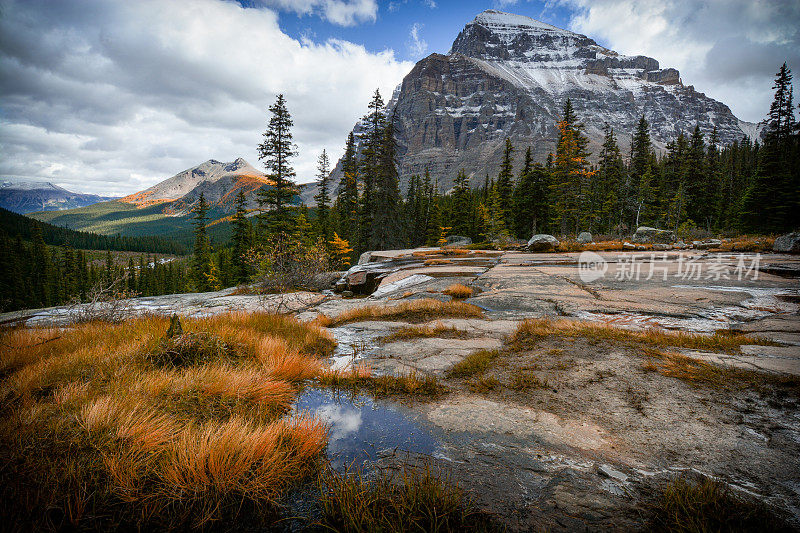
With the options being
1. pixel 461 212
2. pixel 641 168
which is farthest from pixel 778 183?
pixel 461 212

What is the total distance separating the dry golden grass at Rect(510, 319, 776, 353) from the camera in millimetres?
4617

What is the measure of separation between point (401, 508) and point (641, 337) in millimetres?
5299

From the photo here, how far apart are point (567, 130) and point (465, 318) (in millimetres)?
37525

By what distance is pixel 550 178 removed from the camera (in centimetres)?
4319

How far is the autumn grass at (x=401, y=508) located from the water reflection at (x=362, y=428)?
17.6 inches

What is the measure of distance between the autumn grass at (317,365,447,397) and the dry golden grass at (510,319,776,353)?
2.29 metres

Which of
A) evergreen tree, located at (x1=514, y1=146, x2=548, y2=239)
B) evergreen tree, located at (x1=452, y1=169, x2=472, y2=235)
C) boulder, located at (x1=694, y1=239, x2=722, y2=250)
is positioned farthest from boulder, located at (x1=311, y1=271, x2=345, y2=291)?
evergreen tree, located at (x1=452, y1=169, x2=472, y2=235)

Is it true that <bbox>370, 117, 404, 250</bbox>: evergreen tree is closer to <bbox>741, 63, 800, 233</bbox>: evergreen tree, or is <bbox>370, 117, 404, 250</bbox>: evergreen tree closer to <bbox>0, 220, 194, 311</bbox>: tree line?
<bbox>0, 220, 194, 311</bbox>: tree line

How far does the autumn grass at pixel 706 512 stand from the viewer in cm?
166

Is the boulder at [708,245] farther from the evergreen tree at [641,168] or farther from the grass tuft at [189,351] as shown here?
the grass tuft at [189,351]

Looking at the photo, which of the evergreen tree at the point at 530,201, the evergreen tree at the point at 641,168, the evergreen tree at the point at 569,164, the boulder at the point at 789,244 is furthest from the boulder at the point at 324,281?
the evergreen tree at the point at 641,168

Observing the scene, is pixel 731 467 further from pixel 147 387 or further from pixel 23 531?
pixel 147 387

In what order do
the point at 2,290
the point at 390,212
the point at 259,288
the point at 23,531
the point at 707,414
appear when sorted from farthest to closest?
the point at 2,290 → the point at 390,212 → the point at 259,288 → the point at 707,414 → the point at 23,531

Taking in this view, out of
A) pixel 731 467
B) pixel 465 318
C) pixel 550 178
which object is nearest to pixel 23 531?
pixel 731 467
